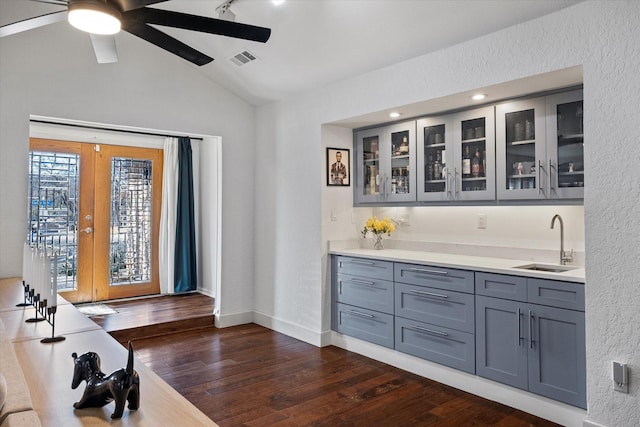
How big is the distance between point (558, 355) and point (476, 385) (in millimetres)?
672

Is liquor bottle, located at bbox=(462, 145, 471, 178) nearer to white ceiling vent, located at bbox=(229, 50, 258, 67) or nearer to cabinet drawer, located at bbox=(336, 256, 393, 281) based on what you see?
cabinet drawer, located at bbox=(336, 256, 393, 281)

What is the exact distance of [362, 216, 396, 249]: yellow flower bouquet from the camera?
424 cm

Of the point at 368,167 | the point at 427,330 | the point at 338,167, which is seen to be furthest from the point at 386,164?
the point at 427,330

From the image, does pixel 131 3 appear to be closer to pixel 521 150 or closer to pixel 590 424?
pixel 521 150

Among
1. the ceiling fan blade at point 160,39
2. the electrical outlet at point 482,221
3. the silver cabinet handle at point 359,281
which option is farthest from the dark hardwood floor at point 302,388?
the ceiling fan blade at point 160,39

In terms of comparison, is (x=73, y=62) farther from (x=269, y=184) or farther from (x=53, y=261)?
(x=53, y=261)

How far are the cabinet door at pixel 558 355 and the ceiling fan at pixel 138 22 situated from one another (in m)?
2.32

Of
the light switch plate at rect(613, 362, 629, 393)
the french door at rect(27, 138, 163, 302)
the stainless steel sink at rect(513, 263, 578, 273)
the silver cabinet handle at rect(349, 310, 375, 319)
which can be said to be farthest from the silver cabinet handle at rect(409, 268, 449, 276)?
the french door at rect(27, 138, 163, 302)

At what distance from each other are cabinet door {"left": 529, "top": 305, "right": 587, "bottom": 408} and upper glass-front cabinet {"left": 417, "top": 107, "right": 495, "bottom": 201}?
0.97 metres

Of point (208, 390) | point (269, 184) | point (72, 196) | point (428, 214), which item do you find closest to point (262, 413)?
point (208, 390)

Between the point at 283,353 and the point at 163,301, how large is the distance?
239 cm

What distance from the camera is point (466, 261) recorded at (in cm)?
336

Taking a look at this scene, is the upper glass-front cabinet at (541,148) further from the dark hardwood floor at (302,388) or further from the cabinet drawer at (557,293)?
the dark hardwood floor at (302,388)

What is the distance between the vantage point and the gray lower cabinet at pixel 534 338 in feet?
8.56
